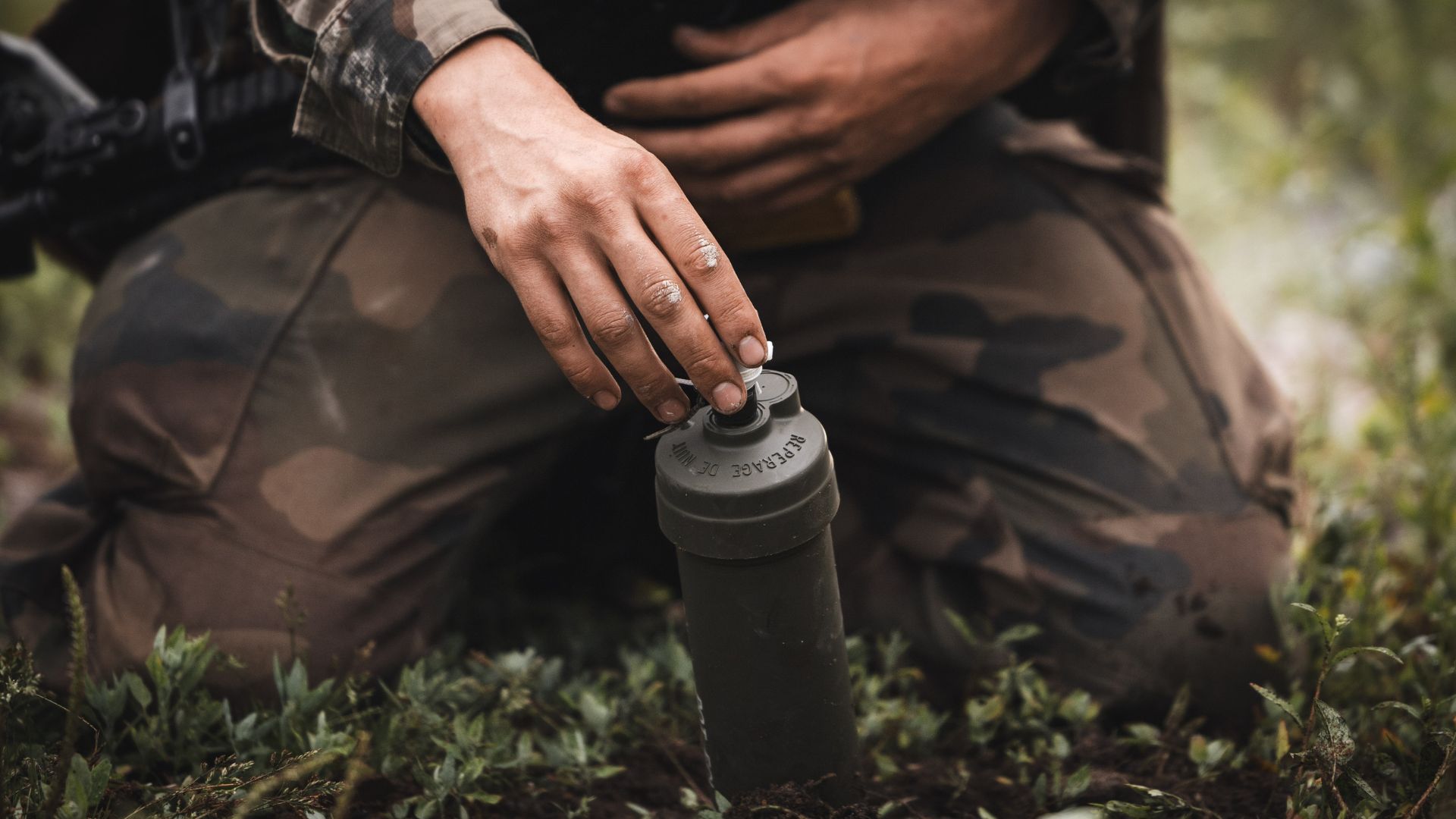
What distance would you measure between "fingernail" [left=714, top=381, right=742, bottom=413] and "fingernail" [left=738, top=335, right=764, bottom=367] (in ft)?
0.12

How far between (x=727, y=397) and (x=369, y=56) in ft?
2.24

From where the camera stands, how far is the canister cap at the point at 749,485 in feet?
3.74

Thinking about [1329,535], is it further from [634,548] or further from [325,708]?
[325,708]

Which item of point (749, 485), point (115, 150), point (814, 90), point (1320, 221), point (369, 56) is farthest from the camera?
point (1320, 221)

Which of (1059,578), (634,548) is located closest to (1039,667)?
(1059,578)

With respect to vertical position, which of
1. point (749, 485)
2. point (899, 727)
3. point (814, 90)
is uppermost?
point (814, 90)

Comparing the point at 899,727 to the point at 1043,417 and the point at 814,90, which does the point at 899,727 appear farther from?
the point at 814,90

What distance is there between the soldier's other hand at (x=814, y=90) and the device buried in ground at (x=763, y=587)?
1.84 feet

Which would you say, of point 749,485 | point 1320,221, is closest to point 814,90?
point 749,485

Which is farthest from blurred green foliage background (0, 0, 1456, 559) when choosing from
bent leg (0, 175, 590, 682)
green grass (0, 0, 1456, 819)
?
bent leg (0, 175, 590, 682)

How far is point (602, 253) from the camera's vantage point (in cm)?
123

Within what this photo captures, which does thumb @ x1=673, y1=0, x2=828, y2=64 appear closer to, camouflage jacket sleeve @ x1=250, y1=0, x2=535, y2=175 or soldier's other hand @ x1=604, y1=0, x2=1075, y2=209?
soldier's other hand @ x1=604, y1=0, x2=1075, y2=209

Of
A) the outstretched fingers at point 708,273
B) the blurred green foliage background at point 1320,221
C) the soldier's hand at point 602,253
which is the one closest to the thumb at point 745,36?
the soldier's hand at point 602,253

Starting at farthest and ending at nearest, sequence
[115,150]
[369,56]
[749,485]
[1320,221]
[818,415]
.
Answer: [1320,221], [818,415], [115,150], [369,56], [749,485]
